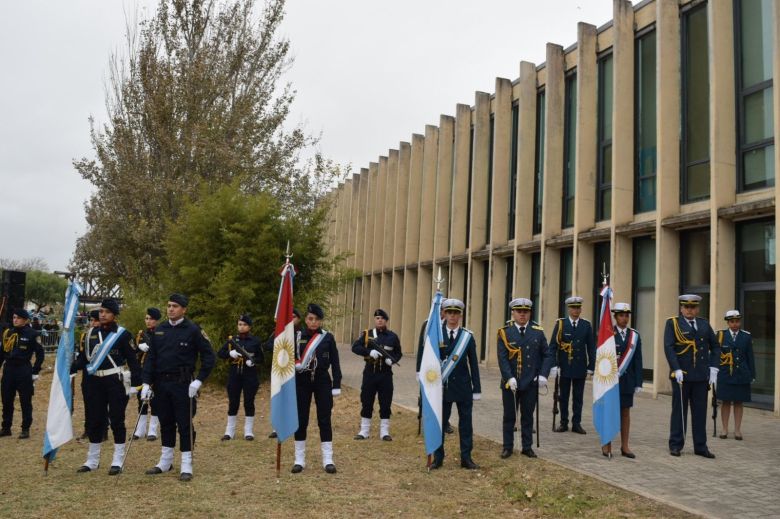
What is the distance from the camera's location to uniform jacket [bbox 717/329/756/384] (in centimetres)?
1006

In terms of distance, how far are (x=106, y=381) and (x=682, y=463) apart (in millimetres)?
7346

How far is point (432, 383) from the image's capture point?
8273 millimetres

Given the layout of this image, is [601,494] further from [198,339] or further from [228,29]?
[228,29]

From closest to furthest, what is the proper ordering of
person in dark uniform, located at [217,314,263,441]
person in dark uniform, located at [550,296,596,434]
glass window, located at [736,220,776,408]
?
1. person in dark uniform, located at [217,314,263,441]
2. person in dark uniform, located at [550,296,596,434]
3. glass window, located at [736,220,776,408]

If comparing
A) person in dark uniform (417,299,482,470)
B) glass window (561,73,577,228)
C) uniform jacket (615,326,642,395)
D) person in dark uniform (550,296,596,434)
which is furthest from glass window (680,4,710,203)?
person in dark uniform (417,299,482,470)

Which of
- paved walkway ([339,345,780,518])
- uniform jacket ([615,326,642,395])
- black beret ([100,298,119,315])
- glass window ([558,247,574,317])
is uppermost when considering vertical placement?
glass window ([558,247,574,317])

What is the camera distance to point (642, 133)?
57.2ft

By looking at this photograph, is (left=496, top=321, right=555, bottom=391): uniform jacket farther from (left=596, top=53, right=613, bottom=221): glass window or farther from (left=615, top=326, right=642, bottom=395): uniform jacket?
(left=596, top=53, right=613, bottom=221): glass window

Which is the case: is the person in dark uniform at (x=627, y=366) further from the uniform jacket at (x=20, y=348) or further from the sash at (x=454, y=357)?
the uniform jacket at (x=20, y=348)

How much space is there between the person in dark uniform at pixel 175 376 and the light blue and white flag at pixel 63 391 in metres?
1.31

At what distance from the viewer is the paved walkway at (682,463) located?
258 inches

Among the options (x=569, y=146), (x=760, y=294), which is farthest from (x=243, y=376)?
(x=569, y=146)

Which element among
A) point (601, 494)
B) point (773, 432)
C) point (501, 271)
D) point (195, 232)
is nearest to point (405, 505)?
point (601, 494)

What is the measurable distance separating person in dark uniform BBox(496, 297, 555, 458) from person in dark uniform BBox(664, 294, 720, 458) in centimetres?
179
